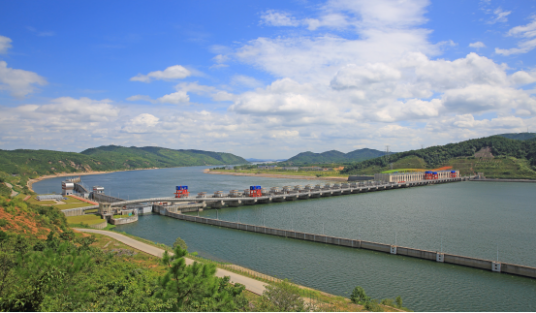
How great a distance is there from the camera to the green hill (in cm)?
13325

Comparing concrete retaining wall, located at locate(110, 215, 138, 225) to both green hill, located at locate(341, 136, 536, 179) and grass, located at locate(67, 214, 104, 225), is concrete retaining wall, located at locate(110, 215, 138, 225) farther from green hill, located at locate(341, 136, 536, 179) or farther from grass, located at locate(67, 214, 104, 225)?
green hill, located at locate(341, 136, 536, 179)

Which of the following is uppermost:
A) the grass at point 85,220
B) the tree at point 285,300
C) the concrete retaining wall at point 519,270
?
the tree at point 285,300

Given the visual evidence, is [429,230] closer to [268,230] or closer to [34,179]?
[268,230]

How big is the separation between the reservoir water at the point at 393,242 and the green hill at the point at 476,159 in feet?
291

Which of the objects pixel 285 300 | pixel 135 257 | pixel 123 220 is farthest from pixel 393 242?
pixel 123 220

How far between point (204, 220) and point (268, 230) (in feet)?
43.9

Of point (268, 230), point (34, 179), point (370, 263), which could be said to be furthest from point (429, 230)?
point (34, 179)

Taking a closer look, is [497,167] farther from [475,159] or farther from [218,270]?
[218,270]

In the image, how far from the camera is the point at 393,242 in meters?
35.4

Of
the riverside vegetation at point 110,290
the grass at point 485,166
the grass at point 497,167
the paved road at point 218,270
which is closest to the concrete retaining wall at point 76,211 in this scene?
the paved road at point 218,270

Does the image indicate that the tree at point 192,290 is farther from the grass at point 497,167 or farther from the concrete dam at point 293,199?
the grass at point 497,167

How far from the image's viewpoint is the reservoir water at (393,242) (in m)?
22.9

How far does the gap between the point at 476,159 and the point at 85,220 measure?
561 feet

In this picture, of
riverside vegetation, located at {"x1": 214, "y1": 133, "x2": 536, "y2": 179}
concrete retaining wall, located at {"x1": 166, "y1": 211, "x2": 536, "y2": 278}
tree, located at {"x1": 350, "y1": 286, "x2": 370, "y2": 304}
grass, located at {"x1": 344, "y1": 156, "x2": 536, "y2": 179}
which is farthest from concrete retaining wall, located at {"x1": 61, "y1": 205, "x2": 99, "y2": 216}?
grass, located at {"x1": 344, "y1": 156, "x2": 536, "y2": 179}
